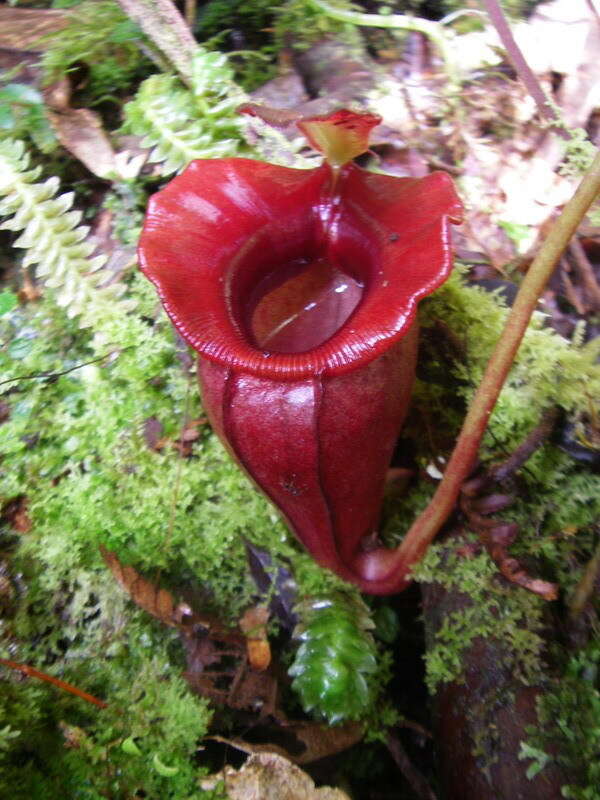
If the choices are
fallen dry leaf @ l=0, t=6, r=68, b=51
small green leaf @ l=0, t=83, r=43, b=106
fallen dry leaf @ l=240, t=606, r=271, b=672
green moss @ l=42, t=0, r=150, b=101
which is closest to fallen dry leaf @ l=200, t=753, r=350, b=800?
fallen dry leaf @ l=240, t=606, r=271, b=672

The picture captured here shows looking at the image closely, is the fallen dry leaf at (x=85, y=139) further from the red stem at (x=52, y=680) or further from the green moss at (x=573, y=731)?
the green moss at (x=573, y=731)

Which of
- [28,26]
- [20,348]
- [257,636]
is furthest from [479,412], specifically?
[28,26]

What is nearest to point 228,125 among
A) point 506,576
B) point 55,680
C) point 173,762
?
point 506,576

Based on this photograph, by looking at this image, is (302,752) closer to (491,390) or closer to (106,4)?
(491,390)

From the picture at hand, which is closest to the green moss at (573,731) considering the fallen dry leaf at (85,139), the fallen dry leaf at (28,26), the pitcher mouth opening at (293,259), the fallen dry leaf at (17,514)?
the pitcher mouth opening at (293,259)

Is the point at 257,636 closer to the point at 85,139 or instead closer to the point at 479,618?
the point at 479,618

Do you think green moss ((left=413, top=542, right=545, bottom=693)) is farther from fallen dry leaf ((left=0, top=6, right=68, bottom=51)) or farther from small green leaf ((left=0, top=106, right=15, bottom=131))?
fallen dry leaf ((left=0, top=6, right=68, bottom=51))
